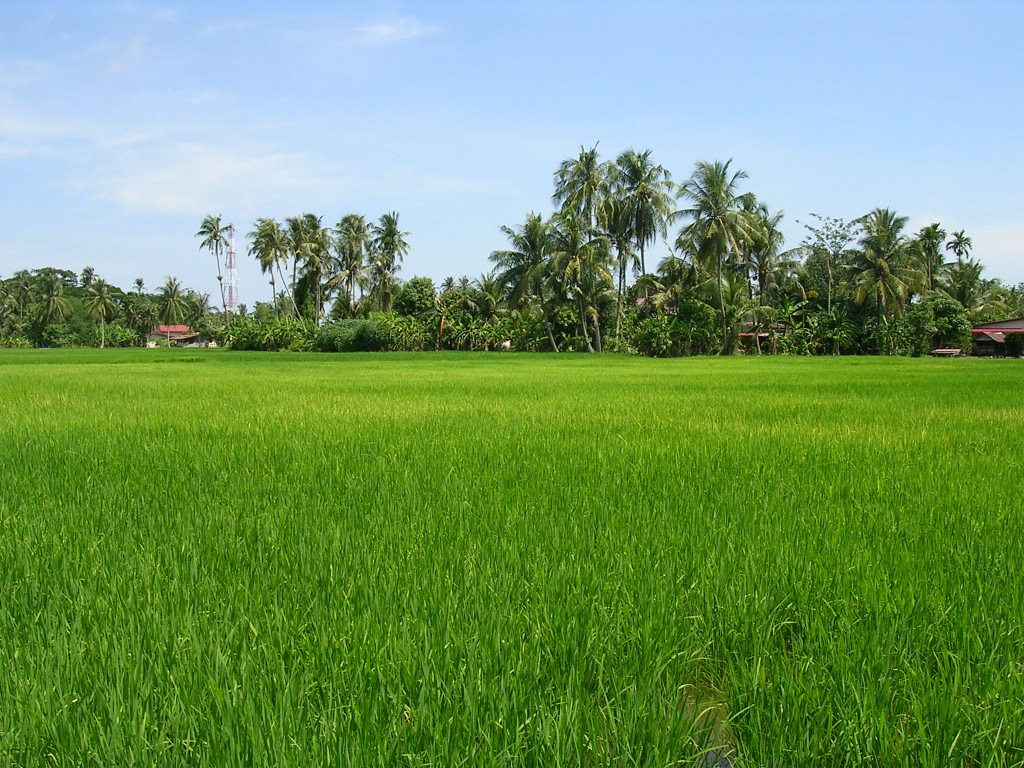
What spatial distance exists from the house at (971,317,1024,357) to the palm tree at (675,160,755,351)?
1852 cm

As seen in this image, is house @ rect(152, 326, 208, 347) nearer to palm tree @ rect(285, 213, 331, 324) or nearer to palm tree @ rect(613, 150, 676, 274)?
palm tree @ rect(285, 213, 331, 324)

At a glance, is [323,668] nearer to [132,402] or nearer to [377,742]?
[377,742]

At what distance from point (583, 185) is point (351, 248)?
20224 millimetres

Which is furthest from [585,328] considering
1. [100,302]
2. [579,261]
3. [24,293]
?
[24,293]

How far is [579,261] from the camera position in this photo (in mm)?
39094

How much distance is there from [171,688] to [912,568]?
7.06 feet

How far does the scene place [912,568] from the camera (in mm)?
2398

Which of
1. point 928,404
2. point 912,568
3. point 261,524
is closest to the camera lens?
point 912,568

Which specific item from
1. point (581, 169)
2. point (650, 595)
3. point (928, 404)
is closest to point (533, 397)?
point (928, 404)

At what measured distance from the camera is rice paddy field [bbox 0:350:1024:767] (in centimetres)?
144

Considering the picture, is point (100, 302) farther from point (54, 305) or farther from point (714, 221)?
point (714, 221)

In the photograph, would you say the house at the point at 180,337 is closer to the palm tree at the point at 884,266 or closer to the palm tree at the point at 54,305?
the palm tree at the point at 54,305

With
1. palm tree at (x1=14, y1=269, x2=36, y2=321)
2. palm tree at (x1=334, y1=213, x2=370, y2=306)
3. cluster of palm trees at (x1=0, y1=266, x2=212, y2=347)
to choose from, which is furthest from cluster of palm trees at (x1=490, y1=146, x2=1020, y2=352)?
palm tree at (x1=14, y1=269, x2=36, y2=321)

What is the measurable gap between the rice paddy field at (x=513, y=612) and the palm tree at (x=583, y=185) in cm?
3724
